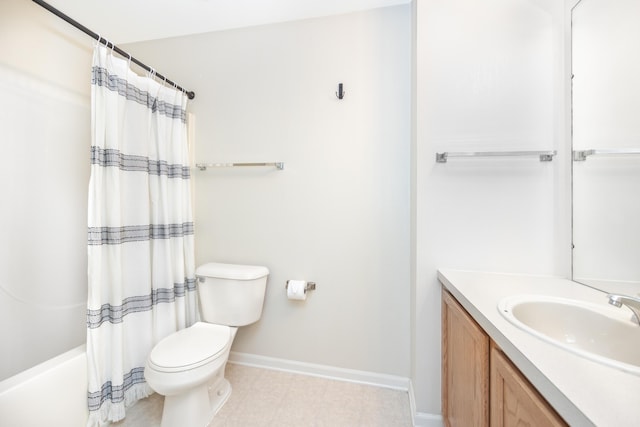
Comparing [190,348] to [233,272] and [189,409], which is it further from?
[233,272]

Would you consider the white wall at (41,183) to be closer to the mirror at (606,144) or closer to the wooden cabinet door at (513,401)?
the wooden cabinet door at (513,401)

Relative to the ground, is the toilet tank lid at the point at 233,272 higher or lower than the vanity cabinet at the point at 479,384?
higher

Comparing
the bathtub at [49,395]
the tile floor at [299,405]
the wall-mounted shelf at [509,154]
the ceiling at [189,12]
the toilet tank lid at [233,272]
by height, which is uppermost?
the ceiling at [189,12]

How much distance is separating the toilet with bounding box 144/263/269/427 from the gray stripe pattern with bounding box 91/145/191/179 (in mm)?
668

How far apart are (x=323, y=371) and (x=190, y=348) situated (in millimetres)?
875

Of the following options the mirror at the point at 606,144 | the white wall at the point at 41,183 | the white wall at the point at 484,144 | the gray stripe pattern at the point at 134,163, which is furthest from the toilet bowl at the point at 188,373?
the mirror at the point at 606,144

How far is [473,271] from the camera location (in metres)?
1.21

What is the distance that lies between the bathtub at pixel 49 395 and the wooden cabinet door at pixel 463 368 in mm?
1709

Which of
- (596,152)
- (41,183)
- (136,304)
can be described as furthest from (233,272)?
(596,152)

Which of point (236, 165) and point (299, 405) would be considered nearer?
point (299, 405)

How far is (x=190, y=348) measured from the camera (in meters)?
1.25

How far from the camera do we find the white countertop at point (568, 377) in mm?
396

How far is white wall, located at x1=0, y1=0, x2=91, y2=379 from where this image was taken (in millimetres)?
1170

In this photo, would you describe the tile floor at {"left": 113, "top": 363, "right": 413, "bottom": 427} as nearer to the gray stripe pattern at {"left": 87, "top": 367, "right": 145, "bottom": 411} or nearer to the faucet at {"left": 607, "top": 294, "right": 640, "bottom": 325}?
the gray stripe pattern at {"left": 87, "top": 367, "right": 145, "bottom": 411}
